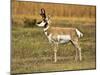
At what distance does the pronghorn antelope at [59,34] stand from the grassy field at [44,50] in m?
0.05

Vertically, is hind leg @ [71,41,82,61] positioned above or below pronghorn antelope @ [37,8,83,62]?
below

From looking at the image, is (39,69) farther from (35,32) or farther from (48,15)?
(48,15)

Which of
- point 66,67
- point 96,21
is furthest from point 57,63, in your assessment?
point 96,21

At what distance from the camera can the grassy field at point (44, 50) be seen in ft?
7.88

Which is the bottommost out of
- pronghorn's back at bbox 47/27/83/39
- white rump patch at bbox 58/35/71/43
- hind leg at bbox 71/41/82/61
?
hind leg at bbox 71/41/82/61

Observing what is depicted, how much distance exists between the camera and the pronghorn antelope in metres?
2.53

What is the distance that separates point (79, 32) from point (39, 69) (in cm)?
65

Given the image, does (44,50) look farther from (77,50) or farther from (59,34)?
(77,50)

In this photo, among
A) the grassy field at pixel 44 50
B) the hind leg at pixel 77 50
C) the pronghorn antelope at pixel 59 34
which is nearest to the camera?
the grassy field at pixel 44 50

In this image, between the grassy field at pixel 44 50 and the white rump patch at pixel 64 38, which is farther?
the white rump patch at pixel 64 38

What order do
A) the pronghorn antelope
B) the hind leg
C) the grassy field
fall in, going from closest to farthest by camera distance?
the grassy field < the pronghorn antelope < the hind leg

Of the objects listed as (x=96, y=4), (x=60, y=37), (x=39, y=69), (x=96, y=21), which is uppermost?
(x=96, y=4)

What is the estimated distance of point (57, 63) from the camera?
2568 mm

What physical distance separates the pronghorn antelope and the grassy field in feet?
0.15
